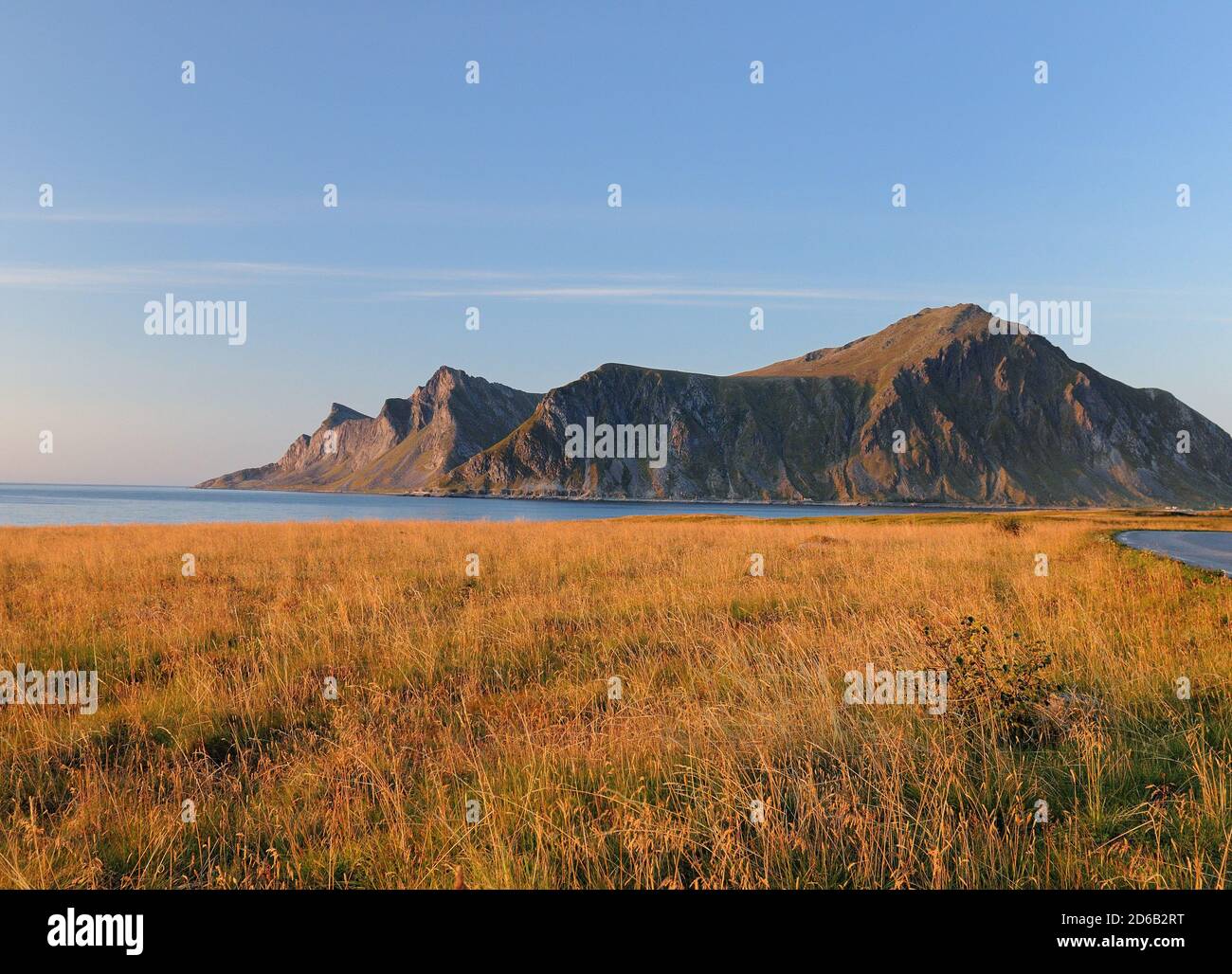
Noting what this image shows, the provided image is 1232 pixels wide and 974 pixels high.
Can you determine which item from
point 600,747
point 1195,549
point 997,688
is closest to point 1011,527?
point 1195,549

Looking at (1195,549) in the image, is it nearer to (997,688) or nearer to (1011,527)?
(1011,527)

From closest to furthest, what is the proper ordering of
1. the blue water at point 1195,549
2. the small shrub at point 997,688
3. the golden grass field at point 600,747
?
the golden grass field at point 600,747 → the small shrub at point 997,688 → the blue water at point 1195,549

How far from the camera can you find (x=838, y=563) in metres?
16.1

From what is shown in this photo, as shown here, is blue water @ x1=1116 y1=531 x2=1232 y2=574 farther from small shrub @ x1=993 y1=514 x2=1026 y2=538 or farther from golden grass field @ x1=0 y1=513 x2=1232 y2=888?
golden grass field @ x1=0 y1=513 x2=1232 y2=888

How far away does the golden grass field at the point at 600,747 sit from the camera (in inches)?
139

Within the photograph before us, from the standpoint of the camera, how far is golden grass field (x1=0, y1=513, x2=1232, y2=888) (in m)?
3.53

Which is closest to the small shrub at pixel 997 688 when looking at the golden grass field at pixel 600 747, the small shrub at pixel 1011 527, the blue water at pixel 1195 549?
the golden grass field at pixel 600 747

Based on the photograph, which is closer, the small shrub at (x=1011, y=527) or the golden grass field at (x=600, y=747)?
the golden grass field at (x=600, y=747)

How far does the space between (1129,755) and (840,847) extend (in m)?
2.96

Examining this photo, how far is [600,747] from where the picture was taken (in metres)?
4.84

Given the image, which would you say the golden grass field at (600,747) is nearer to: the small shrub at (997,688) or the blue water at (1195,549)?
the small shrub at (997,688)

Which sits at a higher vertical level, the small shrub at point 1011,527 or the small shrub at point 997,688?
the small shrub at point 997,688

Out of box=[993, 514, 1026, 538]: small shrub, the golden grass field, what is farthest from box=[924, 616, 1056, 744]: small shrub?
box=[993, 514, 1026, 538]: small shrub
